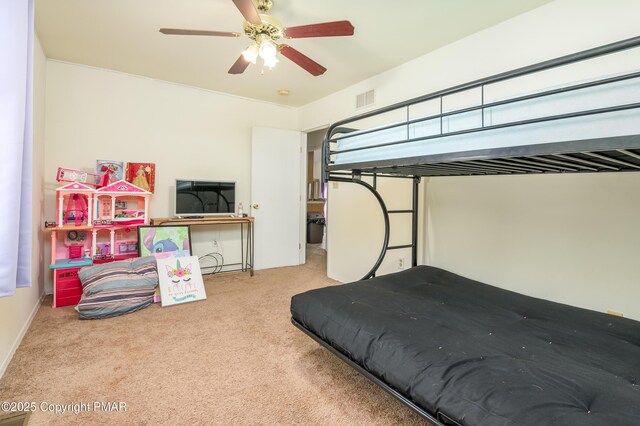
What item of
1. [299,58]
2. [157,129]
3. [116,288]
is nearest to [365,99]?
[299,58]

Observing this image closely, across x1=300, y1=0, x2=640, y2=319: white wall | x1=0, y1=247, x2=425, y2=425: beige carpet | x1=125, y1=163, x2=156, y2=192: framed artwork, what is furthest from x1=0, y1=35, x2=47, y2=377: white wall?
x1=300, y1=0, x2=640, y2=319: white wall

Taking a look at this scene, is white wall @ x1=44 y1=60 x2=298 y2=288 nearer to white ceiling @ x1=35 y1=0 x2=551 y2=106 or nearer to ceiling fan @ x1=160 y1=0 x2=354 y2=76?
white ceiling @ x1=35 y1=0 x2=551 y2=106

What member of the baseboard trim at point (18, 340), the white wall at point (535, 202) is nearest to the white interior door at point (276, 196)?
the white wall at point (535, 202)

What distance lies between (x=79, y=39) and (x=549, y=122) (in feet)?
11.9

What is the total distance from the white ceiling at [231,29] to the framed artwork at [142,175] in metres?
1.07

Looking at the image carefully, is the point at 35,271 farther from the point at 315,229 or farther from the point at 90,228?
the point at 315,229

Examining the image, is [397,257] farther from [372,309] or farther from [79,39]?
[79,39]

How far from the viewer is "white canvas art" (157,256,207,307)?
2922 mm

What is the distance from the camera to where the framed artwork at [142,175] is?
11.4ft

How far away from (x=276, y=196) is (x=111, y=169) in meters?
2.05

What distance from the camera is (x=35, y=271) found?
2.63 metres

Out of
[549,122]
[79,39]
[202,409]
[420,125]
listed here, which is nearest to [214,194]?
[79,39]

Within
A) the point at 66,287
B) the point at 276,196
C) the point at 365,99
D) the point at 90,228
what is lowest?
the point at 66,287

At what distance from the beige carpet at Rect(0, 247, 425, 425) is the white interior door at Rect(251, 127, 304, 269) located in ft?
5.62
